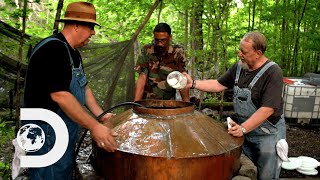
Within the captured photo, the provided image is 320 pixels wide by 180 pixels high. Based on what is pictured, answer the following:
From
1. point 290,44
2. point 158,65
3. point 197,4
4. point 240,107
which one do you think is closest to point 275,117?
point 240,107

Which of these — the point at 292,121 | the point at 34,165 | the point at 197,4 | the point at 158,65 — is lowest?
the point at 292,121

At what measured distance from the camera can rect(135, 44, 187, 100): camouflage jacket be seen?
15.0ft

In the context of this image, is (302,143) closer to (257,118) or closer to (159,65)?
(159,65)

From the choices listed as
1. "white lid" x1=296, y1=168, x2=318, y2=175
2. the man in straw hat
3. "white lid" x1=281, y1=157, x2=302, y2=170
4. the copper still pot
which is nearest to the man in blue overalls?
the copper still pot

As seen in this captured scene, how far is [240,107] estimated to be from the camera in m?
3.41

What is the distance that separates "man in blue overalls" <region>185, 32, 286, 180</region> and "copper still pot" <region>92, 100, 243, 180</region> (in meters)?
0.33

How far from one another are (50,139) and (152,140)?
2.75 feet

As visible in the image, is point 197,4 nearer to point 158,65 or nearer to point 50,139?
point 158,65

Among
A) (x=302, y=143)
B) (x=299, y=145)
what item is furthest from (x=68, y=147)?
(x=302, y=143)

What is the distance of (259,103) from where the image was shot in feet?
10.6

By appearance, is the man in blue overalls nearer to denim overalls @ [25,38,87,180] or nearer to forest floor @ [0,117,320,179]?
denim overalls @ [25,38,87,180]

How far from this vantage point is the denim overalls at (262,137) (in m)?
3.31

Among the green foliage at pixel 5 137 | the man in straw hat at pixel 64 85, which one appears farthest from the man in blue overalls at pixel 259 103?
the green foliage at pixel 5 137

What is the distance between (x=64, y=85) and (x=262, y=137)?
7.02 ft
